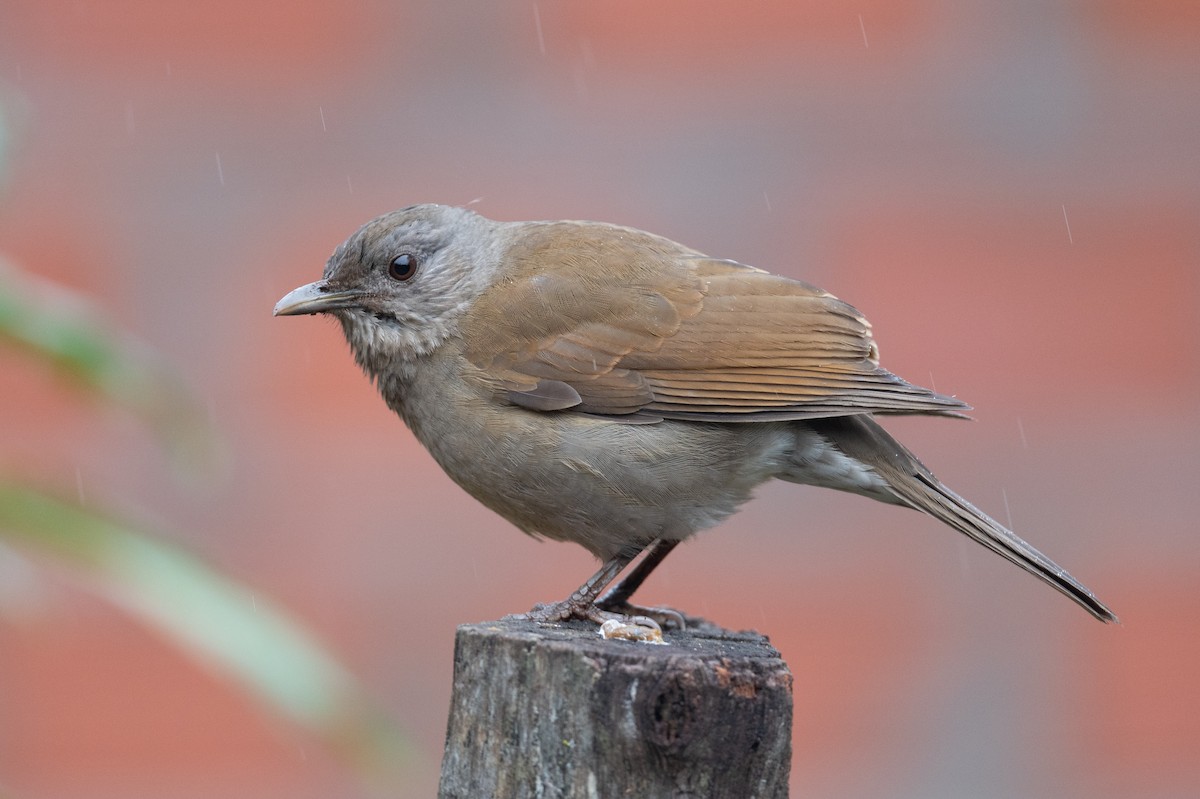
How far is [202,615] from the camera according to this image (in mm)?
2797

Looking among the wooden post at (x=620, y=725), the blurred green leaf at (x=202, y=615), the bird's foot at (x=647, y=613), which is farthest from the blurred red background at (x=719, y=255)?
the wooden post at (x=620, y=725)

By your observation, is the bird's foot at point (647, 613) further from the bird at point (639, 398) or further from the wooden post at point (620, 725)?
the wooden post at point (620, 725)

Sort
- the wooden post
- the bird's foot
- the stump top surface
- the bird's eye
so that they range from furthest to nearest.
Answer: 1. the bird's eye
2. the bird's foot
3. the stump top surface
4. the wooden post

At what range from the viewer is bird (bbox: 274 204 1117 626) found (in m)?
3.16

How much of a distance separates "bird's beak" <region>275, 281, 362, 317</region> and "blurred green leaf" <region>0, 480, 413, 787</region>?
0.77 m

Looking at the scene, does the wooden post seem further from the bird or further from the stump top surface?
the bird

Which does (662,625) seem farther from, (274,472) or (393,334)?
(274,472)

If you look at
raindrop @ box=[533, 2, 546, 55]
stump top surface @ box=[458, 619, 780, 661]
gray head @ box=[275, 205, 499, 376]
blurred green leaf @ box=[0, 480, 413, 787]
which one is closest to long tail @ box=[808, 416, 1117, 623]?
stump top surface @ box=[458, 619, 780, 661]

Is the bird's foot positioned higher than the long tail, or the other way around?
the long tail

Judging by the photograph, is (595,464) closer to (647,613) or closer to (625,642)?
(647,613)

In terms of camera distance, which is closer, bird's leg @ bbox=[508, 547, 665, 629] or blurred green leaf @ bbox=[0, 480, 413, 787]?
blurred green leaf @ bbox=[0, 480, 413, 787]

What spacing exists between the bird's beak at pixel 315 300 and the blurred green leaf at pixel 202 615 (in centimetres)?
77

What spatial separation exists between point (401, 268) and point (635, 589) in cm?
89

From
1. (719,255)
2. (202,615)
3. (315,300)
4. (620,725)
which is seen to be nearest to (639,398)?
(315,300)
